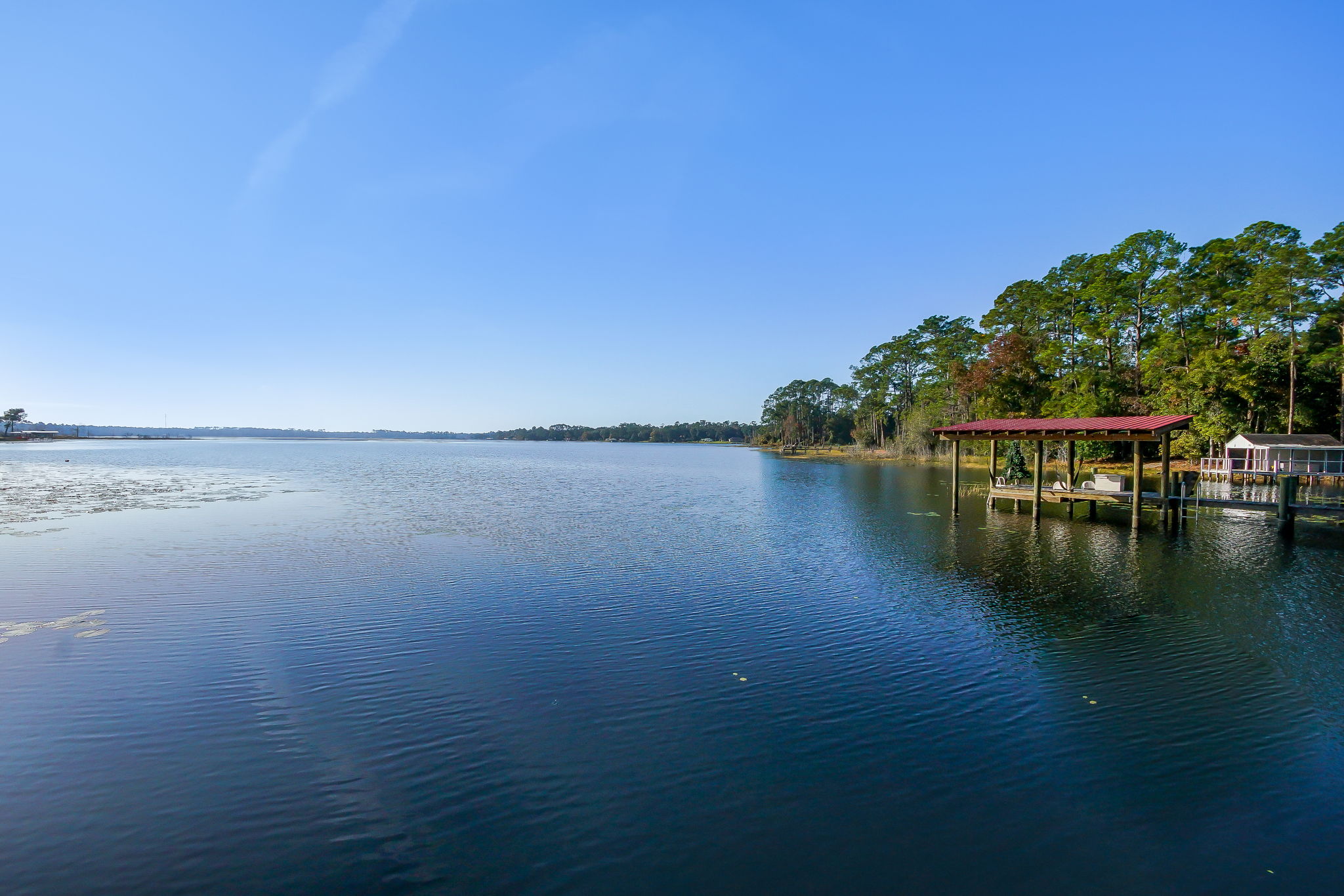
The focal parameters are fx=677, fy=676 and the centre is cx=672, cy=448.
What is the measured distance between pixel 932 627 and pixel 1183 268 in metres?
48.4

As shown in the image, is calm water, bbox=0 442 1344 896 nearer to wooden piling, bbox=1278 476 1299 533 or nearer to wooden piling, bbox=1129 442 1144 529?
wooden piling, bbox=1129 442 1144 529

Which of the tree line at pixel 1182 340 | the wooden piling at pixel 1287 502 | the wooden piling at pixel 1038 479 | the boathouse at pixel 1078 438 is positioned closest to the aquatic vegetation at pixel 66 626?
the boathouse at pixel 1078 438

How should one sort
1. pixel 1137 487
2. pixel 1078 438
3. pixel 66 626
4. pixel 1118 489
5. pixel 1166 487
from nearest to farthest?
pixel 66 626 → pixel 1137 487 → pixel 1166 487 → pixel 1078 438 → pixel 1118 489

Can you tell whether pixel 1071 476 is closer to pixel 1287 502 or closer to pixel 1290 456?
pixel 1287 502

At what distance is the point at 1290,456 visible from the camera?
33.2 meters

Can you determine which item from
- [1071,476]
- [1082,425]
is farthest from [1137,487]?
[1071,476]

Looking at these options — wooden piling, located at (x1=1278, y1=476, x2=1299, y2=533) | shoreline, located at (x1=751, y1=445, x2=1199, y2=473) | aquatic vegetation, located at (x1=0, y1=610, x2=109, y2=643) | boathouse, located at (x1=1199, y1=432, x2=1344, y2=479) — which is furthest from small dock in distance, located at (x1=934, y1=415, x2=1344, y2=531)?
aquatic vegetation, located at (x1=0, y1=610, x2=109, y2=643)

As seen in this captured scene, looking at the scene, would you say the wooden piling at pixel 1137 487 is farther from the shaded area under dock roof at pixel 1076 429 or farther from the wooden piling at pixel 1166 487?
the wooden piling at pixel 1166 487

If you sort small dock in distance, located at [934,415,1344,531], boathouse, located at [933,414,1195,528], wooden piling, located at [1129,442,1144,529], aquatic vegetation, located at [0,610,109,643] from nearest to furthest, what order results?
aquatic vegetation, located at [0,610,109,643], small dock in distance, located at [934,415,1344,531], boathouse, located at [933,414,1195,528], wooden piling, located at [1129,442,1144,529]

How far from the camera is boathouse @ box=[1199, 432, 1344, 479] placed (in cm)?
3241

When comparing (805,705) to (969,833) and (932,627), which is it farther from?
(932,627)

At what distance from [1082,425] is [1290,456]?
18165 millimetres

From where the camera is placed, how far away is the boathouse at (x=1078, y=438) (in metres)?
22.7

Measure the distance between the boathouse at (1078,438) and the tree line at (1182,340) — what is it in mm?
19159
